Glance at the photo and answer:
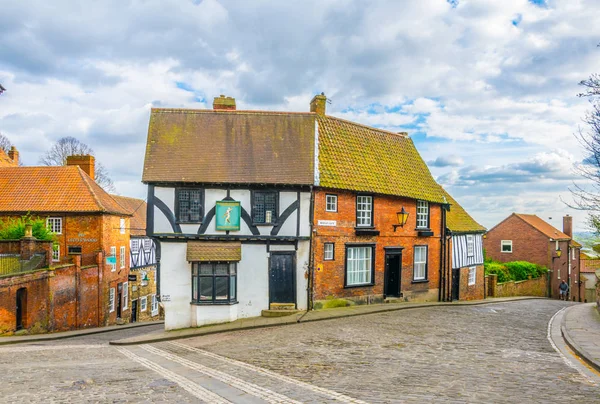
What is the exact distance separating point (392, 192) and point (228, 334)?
9977mm

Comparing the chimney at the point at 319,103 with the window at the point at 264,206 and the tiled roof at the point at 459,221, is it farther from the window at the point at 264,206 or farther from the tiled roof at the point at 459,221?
the tiled roof at the point at 459,221

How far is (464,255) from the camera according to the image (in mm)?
27297

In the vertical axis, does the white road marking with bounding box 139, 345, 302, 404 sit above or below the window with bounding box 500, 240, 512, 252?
below

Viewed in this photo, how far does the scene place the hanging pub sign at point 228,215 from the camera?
18906mm

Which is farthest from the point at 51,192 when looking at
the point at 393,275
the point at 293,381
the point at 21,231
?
the point at 293,381

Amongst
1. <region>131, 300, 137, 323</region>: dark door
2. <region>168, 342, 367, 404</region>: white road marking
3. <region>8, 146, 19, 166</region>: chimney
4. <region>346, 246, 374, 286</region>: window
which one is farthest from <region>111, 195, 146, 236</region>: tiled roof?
<region>168, 342, 367, 404</region>: white road marking

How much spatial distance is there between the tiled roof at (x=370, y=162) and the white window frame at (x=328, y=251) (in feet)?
7.96

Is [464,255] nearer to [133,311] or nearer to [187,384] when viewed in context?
[187,384]

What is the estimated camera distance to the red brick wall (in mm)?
19562

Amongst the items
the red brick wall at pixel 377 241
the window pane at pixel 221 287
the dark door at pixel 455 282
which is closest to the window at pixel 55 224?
the window pane at pixel 221 287

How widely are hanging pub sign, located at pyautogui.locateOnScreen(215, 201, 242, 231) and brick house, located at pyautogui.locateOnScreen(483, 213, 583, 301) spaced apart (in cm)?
3569

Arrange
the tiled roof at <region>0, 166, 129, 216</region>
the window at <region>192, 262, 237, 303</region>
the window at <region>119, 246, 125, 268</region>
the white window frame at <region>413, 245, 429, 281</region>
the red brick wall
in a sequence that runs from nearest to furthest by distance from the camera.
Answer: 1. the window at <region>192, 262, 237, 303</region>
2. the red brick wall
3. the white window frame at <region>413, 245, 429, 281</region>
4. the tiled roof at <region>0, 166, 129, 216</region>
5. the window at <region>119, 246, 125, 268</region>

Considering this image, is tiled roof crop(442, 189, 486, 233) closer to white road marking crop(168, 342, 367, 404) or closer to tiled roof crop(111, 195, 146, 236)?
white road marking crop(168, 342, 367, 404)

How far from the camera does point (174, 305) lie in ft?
60.4
